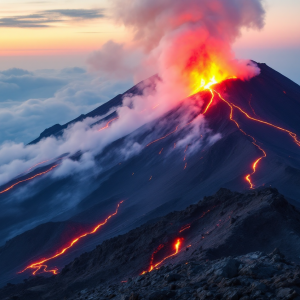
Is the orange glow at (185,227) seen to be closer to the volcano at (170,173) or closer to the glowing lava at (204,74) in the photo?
the volcano at (170,173)

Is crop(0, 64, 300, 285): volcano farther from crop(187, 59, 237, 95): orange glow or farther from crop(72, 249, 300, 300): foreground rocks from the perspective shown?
crop(72, 249, 300, 300): foreground rocks

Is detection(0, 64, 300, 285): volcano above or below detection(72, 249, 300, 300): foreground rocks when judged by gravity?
above

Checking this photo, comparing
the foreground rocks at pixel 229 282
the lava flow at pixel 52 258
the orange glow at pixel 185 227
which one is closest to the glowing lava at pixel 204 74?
the lava flow at pixel 52 258

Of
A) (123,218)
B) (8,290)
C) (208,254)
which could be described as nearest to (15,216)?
(123,218)

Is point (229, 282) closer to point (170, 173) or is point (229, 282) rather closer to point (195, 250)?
point (195, 250)

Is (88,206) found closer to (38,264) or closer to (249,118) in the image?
(38,264)

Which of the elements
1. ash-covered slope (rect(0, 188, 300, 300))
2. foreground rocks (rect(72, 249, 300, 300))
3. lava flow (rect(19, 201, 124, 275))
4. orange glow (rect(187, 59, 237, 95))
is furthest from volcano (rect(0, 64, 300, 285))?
foreground rocks (rect(72, 249, 300, 300))

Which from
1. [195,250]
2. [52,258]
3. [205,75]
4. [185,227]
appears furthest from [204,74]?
[195,250]
